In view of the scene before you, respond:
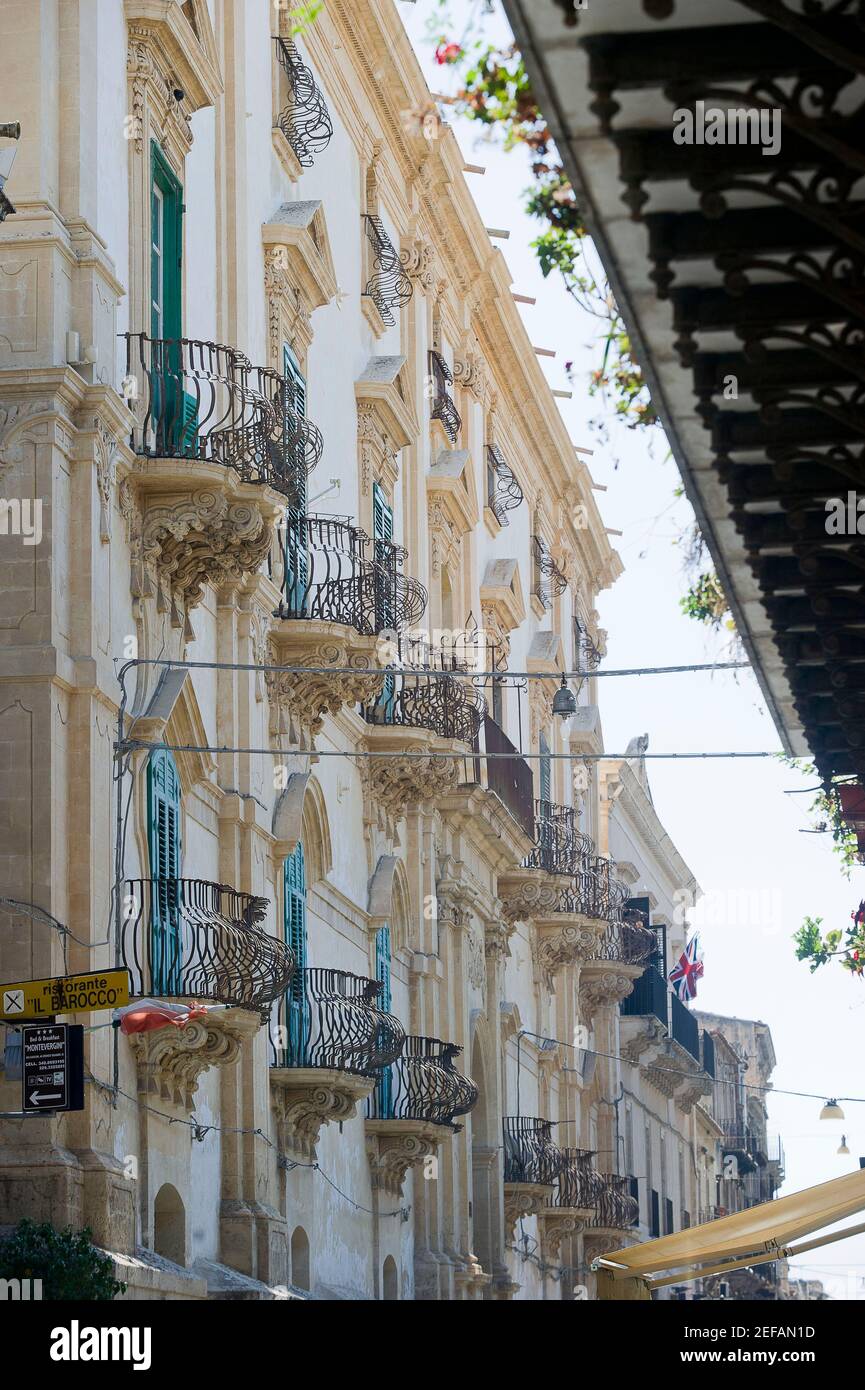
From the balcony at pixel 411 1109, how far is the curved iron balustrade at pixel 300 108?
8.91 m

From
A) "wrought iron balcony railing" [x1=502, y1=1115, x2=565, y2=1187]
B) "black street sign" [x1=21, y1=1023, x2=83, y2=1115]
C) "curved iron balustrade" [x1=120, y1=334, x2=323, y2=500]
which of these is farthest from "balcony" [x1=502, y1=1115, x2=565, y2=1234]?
"black street sign" [x1=21, y1=1023, x2=83, y2=1115]

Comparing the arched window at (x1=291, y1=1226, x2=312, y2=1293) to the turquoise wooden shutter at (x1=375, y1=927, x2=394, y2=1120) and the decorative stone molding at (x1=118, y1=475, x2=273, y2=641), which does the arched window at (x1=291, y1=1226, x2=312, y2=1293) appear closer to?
the turquoise wooden shutter at (x1=375, y1=927, x2=394, y2=1120)

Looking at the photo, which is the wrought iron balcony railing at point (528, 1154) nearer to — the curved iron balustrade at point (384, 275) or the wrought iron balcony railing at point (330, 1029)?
the curved iron balustrade at point (384, 275)

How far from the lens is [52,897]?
15016mm

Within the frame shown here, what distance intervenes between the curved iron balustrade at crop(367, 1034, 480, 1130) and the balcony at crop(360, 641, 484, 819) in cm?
286

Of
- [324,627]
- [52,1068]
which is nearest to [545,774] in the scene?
[324,627]

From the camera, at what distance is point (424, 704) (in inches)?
1014

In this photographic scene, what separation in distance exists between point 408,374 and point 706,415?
2247 centimetres

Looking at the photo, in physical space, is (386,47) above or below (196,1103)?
above

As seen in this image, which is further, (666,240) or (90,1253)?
(90,1253)

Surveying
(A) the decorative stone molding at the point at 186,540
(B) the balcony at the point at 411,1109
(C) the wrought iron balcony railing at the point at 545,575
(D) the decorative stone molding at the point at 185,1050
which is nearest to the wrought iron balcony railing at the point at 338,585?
(A) the decorative stone molding at the point at 186,540
